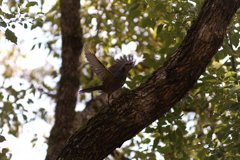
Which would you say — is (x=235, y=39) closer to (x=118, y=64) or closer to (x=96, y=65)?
(x=118, y=64)

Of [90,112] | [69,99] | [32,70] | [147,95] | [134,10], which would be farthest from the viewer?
[32,70]

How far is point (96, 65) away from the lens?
2.74 m

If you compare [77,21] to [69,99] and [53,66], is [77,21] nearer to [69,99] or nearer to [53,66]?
[69,99]

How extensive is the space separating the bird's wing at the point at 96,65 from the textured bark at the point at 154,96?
32cm

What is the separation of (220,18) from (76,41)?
262 centimetres

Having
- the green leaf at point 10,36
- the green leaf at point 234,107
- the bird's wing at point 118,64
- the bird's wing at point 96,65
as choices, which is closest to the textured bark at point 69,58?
the bird's wing at point 118,64

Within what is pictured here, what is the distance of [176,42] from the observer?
350 cm

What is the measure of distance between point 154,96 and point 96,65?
1.81 feet

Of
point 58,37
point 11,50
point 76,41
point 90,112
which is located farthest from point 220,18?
point 11,50

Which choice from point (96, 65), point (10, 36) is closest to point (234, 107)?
point (96, 65)

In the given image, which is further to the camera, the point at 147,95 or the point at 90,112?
the point at 90,112

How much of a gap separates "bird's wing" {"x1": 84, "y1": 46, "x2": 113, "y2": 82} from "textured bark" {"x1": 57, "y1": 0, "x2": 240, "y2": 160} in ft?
1.06

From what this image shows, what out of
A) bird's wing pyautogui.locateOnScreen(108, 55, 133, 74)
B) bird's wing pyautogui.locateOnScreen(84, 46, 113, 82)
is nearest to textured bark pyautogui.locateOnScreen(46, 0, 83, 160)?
bird's wing pyautogui.locateOnScreen(108, 55, 133, 74)

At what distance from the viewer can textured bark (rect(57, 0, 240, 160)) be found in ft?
8.10
